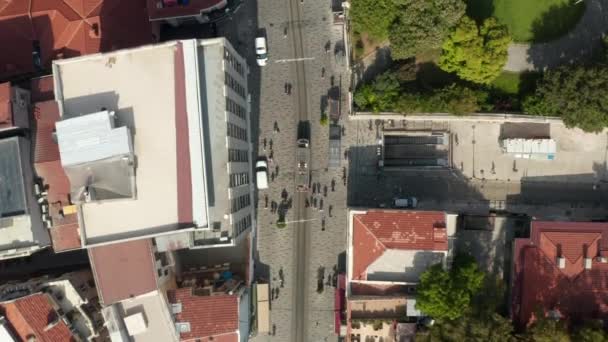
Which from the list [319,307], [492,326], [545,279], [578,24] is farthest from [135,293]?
[578,24]

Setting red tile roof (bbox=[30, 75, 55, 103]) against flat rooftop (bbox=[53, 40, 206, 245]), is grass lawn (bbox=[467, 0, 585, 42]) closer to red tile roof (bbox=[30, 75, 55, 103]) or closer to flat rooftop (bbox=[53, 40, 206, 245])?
flat rooftop (bbox=[53, 40, 206, 245])

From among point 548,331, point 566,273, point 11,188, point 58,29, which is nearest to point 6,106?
point 11,188

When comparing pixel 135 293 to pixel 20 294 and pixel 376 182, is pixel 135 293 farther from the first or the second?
pixel 376 182

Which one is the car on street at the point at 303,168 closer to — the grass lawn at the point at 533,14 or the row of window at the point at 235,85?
the row of window at the point at 235,85

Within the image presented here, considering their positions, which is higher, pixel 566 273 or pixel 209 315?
pixel 566 273

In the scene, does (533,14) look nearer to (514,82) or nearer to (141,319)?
(514,82)

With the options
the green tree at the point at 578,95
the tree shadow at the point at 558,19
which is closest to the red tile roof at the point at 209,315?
the green tree at the point at 578,95
